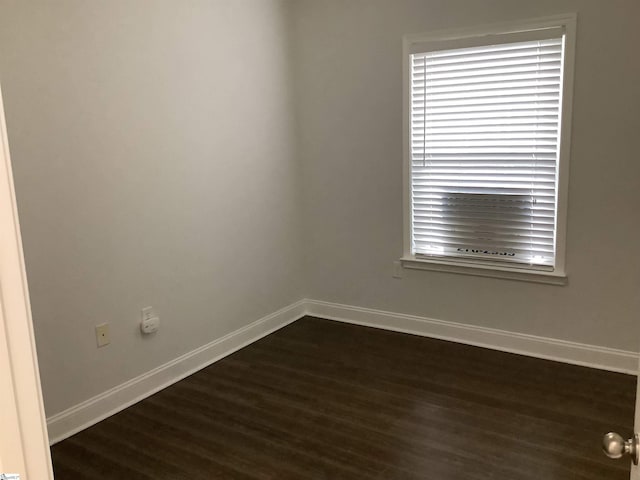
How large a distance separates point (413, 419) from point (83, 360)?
1733mm

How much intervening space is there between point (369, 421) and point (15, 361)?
2377mm

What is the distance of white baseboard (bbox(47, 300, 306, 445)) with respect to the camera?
9.45ft

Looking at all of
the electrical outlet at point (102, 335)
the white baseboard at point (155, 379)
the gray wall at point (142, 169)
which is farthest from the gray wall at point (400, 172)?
the electrical outlet at point (102, 335)

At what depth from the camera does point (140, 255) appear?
10.4 feet

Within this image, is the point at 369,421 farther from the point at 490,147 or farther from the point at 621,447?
the point at 621,447

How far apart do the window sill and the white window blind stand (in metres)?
0.05

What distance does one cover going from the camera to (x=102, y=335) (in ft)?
9.89

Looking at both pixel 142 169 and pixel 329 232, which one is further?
pixel 329 232

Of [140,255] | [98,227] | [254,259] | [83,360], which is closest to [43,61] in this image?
[98,227]

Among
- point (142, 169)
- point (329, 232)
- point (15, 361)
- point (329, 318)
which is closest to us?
point (15, 361)

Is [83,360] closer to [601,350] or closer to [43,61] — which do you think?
[43,61]

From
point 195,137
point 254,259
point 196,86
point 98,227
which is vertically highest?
point 196,86

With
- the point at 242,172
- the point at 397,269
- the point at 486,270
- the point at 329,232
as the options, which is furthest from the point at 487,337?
the point at 242,172

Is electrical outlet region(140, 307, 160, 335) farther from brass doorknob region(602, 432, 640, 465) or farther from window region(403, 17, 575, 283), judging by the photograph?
brass doorknob region(602, 432, 640, 465)
